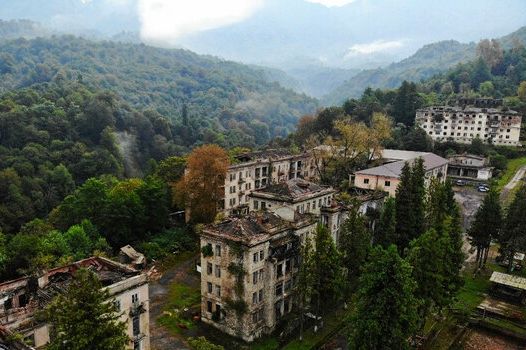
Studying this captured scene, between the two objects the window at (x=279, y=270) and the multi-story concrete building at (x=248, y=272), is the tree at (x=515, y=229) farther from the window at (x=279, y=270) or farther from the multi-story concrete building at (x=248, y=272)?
the window at (x=279, y=270)

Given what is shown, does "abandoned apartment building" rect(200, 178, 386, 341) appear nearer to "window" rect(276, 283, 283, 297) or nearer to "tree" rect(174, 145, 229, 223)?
"window" rect(276, 283, 283, 297)

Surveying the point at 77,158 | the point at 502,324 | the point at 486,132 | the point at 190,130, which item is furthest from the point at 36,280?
the point at 190,130

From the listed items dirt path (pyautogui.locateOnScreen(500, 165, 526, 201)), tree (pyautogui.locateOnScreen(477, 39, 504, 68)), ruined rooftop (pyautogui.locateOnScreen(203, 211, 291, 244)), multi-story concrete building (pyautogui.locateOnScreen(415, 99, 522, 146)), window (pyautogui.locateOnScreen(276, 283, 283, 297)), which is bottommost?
window (pyautogui.locateOnScreen(276, 283, 283, 297))

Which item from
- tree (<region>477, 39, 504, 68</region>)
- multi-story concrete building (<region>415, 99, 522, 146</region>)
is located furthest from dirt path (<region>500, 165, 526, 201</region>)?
tree (<region>477, 39, 504, 68</region>)

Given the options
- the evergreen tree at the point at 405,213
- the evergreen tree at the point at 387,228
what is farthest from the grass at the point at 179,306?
the evergreen tree at the point at 405,213

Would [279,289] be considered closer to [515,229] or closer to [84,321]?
[84,321]

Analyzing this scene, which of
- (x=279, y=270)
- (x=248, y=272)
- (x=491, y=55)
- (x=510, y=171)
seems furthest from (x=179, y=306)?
(x=491, y=55)
